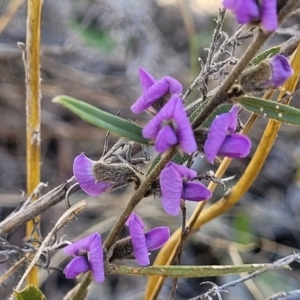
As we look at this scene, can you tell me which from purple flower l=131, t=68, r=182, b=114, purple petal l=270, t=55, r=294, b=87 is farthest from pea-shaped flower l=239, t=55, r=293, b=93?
purple flower l=131, t=68, r=182, b=114

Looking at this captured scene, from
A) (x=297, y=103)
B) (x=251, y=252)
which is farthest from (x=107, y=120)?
(x=297, y=103)

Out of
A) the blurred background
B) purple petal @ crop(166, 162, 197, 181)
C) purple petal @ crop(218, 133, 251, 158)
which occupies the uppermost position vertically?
purple petal @ crop(218, 133, 251, 158)

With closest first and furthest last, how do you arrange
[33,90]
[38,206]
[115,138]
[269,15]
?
[269,15]
[38,206]
[33,90]
[115,138]

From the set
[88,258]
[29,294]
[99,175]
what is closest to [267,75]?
[99,175]

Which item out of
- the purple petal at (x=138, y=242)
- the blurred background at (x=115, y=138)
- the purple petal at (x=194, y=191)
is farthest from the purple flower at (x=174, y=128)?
the blurred background at (x=115, y=138)

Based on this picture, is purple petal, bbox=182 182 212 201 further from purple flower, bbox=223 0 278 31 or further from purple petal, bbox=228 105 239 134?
purple flower, bbox=223 0 278 31

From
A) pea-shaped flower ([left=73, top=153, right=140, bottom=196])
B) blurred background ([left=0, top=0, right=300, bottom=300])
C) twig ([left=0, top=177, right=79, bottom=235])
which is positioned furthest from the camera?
blurred background ([left=0, top=0, right=300, bottom=300])

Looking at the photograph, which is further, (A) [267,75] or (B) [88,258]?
(B) [88,258]

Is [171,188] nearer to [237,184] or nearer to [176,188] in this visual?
[176,188]
